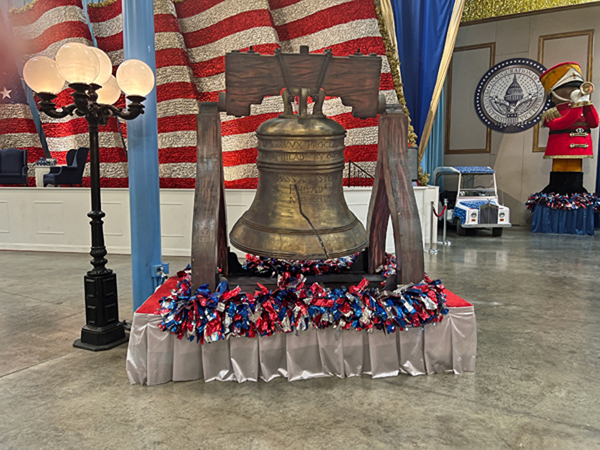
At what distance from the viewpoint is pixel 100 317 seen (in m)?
2.86

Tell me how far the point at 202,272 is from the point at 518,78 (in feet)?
24.6

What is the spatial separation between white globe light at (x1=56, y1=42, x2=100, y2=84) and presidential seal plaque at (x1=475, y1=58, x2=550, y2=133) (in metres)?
7.28

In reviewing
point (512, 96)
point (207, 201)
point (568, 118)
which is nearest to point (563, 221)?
point (568, 118)

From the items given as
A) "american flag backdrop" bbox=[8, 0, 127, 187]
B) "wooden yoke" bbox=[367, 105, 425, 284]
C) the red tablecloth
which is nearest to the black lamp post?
the red tablecloth

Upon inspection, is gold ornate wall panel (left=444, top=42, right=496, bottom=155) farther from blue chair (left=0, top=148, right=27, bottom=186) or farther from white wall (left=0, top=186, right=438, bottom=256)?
blue chair (left=0, top=148, right=27, bottom=186)

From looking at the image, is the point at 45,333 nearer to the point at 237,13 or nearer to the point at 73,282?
the point at 73,282

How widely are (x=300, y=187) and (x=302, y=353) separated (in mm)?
810

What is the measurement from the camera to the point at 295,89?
2.11 meters

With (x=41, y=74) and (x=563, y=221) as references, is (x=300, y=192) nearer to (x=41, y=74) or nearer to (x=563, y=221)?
(x=41, y=74)

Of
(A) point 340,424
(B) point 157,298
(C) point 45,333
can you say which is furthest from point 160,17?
(A) point 340,424

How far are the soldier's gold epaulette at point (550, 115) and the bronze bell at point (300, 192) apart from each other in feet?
20.2

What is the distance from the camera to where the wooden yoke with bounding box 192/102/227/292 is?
2.18 meters

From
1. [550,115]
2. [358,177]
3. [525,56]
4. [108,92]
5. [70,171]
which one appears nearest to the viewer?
[108,92]

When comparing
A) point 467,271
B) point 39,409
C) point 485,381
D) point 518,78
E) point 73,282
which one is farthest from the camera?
point 518,78
